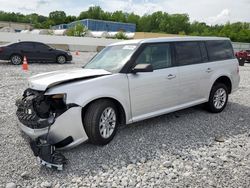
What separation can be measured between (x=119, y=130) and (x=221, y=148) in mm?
1819

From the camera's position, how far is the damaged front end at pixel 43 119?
3.49 meters

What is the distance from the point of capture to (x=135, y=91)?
4.48m

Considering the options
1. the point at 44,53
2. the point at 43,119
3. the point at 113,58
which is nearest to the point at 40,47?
the point at 44,53

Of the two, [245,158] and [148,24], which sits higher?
[148,24]

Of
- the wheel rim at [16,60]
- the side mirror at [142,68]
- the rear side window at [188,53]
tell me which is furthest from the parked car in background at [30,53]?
the side mirror at [142,68]

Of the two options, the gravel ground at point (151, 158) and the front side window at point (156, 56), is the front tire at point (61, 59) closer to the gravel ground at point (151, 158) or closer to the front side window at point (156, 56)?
the gravel ground at point (151, 158)

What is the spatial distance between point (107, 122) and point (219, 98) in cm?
321

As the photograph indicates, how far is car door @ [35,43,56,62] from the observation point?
16453 millimetres

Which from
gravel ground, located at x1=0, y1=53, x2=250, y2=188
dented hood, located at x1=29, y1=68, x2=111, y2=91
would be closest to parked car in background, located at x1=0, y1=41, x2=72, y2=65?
gravel ground, located at x1=0, y1=53, x2=250, y2=188

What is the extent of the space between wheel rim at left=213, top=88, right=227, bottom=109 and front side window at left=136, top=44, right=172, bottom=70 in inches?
67.7

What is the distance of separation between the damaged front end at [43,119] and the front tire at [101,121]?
40 centimetres

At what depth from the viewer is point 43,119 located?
3.72 metres

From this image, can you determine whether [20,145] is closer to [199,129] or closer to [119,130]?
[119,130]

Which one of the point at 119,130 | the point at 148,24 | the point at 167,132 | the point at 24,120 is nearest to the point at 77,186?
the point at 24,120
